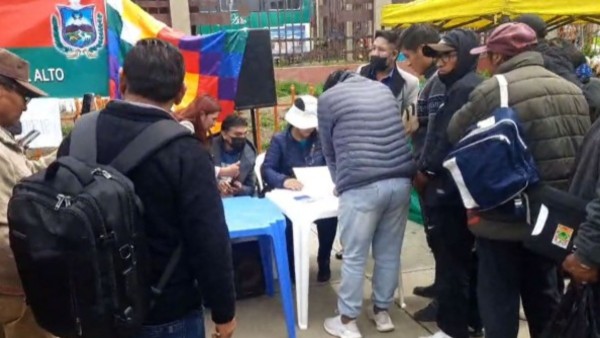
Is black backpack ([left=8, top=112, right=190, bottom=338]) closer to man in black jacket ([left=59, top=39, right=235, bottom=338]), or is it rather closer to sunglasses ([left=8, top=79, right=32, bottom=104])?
man in black jacket ([left=59, top=39, right=235, bottom=338])

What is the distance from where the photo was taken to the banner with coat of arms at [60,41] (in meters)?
3.81

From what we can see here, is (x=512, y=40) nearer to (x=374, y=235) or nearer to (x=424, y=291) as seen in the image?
(x=374, y=235)

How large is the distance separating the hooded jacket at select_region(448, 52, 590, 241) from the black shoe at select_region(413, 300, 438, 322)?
118 cm

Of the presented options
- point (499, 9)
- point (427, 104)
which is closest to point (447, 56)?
point (427, 104)

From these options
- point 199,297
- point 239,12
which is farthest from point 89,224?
point 239,12

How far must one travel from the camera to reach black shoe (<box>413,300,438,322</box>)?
378 centimetres

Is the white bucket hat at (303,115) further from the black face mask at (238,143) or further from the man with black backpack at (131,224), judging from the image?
the man with black backpack at (131,224)

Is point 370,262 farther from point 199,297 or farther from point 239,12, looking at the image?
point 239,12

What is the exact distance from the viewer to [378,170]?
3260mm

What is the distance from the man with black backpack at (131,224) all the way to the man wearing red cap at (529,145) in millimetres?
1423

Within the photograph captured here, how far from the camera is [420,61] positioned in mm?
3709

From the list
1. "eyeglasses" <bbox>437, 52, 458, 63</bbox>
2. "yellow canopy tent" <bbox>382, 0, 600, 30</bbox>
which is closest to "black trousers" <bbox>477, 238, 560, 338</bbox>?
"eyeglasses" <bbox>437, 52, 458, 63</bbox>

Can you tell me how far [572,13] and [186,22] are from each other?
21.4 ft

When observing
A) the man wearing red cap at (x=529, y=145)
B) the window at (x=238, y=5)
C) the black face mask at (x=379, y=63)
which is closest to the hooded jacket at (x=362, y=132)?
the man wearing red cap at (x=529, y=145)
